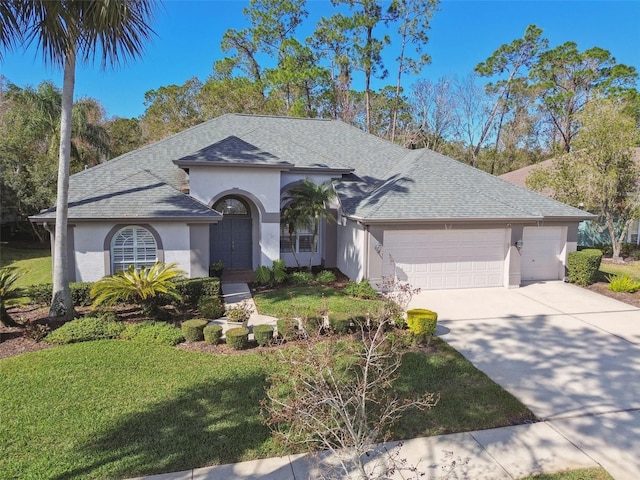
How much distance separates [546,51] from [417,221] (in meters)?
31.1

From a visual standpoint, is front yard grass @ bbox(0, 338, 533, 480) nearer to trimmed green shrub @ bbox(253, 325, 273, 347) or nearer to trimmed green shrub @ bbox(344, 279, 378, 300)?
trimmed green shrub @ bbox(253, 325, 273, 347)

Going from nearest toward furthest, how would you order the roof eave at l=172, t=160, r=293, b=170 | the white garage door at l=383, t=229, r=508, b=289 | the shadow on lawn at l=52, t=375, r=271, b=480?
the shadow on lawn at l=52, t=375, r=271, b=480
the roof eave at l=172, t=160, r=293, b=170
the white garage door at l=383, t=229, r=508, b=289

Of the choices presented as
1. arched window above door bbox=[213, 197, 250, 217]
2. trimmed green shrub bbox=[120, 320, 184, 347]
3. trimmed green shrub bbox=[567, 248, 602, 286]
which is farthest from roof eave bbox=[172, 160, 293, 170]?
trimmed green shrub bbox=[567, 248, 602, 286]

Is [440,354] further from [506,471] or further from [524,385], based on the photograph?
[506,471]

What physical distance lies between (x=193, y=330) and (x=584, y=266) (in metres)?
14.3

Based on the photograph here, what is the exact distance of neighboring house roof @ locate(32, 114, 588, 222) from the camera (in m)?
13.6

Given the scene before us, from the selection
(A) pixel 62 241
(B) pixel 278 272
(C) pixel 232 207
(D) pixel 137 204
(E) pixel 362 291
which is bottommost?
(E) pixel 362 291

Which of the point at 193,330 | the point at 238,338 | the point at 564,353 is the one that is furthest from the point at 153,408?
the point at 564,353

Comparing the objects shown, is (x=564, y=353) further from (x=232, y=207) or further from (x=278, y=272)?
(x=232, y=207)

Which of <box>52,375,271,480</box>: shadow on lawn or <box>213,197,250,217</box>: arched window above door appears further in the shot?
<box>213,197,250,217</box>: arched window above door

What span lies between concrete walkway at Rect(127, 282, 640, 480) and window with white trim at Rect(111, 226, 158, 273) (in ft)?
10.1

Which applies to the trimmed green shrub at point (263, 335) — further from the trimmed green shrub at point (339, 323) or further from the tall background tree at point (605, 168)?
the tall background tree at point (605, 168)

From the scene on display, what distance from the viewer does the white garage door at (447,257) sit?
576 inches

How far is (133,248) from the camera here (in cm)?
1315
